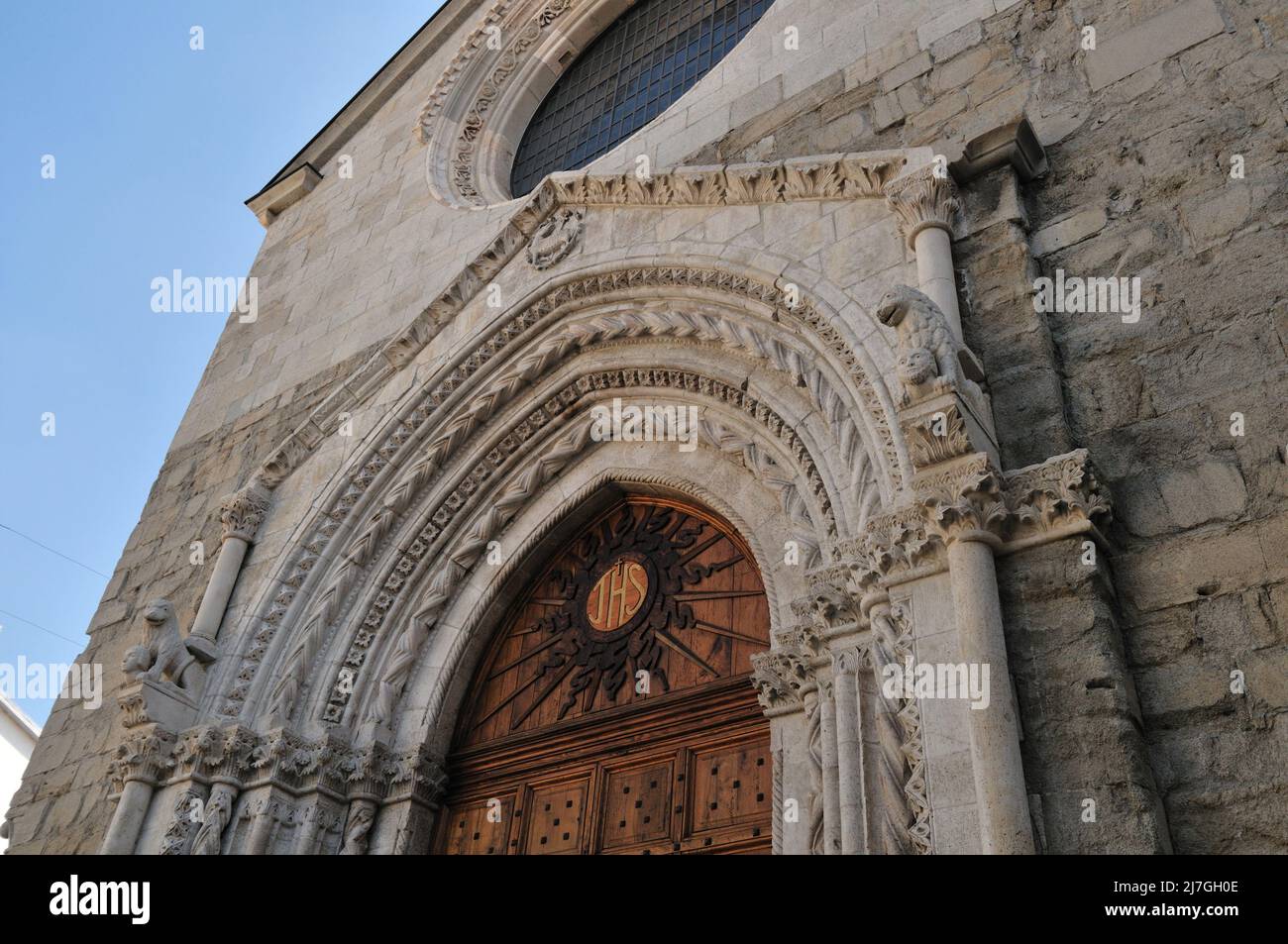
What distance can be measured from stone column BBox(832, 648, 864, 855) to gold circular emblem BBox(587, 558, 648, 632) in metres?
1.85

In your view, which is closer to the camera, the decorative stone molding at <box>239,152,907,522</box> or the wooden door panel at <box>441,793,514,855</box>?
the decorative stone molding at <box>239,152,907,522</box>

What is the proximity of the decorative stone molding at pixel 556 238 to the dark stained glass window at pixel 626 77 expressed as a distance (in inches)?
82.0

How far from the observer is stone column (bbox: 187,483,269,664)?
6129 millimetres

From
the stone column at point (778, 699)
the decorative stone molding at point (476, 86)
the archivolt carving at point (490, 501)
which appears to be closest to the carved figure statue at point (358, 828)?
the archivolt carving at point (490, 501)

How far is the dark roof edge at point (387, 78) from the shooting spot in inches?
412

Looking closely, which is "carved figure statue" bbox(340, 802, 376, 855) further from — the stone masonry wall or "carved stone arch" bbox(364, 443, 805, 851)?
the stone masonry wall

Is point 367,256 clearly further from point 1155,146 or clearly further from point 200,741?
point 1155,146

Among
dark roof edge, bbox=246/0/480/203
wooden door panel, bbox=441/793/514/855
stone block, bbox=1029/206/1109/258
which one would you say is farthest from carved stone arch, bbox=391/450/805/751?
dark roof edge, bbox=246/0/480/203

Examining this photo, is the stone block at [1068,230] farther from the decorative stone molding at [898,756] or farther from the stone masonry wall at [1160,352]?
the decorative stone molding at [898,756]

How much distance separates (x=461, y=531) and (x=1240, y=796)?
439 cm

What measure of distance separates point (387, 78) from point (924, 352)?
8.49 meters

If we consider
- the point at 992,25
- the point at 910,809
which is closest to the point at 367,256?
the point at 992,25

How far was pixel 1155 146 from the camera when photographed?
4285 mm
